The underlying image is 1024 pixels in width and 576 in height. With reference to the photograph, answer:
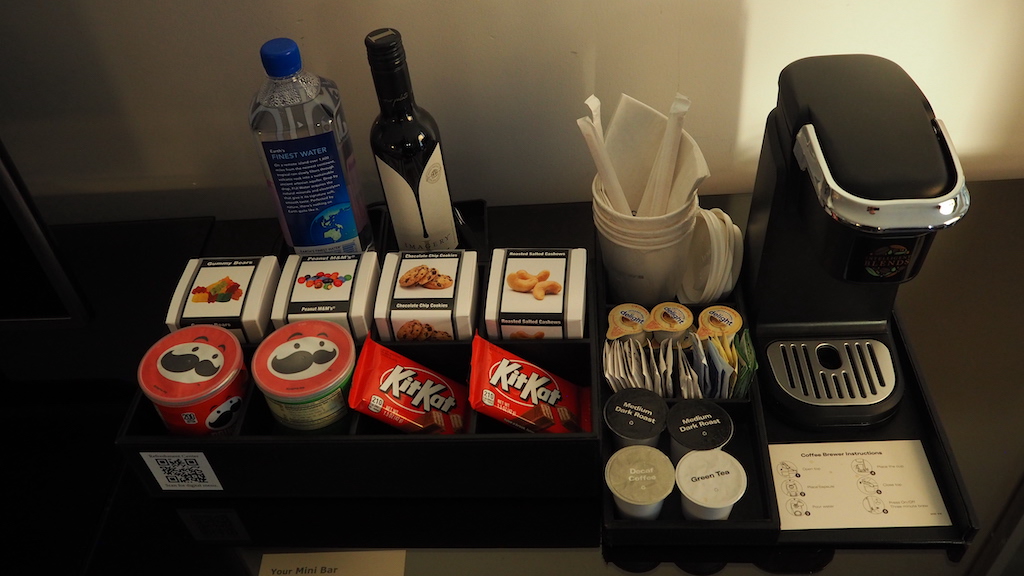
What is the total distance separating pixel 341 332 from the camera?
849mm

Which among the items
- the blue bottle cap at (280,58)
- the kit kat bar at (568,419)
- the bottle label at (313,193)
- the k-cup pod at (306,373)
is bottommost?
the kit kat bar at (568,419)

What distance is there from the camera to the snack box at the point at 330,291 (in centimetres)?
88

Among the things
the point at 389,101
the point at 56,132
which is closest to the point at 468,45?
the point at 389,101

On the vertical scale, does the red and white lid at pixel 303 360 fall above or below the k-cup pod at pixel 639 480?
above

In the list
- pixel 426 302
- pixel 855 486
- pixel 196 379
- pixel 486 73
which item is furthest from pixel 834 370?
pixel 196 379

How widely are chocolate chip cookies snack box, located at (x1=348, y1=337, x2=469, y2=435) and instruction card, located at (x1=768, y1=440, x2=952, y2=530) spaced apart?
0.33 meters

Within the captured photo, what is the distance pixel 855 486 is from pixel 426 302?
0.47m

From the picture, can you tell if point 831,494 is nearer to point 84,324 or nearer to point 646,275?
point 646,275

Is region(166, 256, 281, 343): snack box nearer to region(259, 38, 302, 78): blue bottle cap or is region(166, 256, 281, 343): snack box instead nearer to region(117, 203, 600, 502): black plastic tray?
region(117, 203, 600, 502): black plastic tray

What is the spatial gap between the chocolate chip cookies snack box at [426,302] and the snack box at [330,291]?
16 mm

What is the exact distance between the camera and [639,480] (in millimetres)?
771

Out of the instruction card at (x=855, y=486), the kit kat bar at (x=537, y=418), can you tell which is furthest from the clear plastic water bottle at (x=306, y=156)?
the instruction card at (x=855, y=486)

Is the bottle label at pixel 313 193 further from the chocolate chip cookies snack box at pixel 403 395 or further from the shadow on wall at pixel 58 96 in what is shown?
the shadow on wall at pixel 58 96

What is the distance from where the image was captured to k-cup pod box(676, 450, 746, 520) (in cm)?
76
